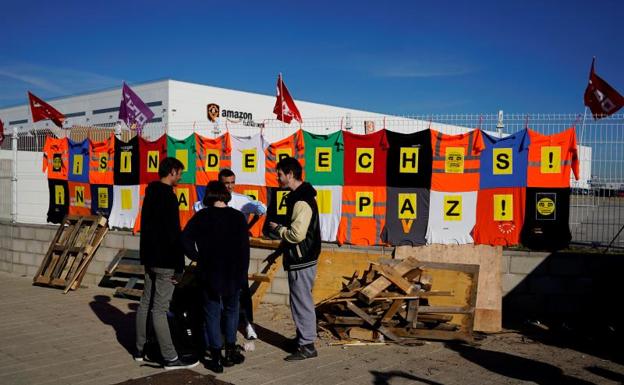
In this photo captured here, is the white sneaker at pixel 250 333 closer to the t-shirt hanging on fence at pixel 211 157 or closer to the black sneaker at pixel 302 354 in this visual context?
the black sneaker at pixel 302 354

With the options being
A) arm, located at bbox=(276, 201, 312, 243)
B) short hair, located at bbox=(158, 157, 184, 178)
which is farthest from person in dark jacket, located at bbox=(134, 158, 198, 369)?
arm, located at bbox=(276, 201, 312, 243)

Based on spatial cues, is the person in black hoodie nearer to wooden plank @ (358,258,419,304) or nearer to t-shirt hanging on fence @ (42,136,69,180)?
wooden plank @ (358,258,419,304)

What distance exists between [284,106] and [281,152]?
3.62 feet

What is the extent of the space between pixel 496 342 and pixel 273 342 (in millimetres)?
2720

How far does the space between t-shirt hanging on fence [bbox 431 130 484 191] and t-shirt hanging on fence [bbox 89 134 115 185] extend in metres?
6.64

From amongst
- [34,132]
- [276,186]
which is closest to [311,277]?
[276,186]

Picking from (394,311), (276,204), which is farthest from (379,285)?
(276,204)

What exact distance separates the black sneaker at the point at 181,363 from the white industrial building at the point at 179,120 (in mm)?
4732

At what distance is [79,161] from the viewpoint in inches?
470

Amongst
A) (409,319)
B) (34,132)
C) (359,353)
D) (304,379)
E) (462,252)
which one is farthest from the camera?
(34,132)

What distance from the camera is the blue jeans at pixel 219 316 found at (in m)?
5.48

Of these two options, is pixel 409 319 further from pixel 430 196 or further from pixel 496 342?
pixel 430 196

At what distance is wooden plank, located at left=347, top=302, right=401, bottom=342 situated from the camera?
669cm

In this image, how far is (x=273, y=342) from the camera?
22.2ft
